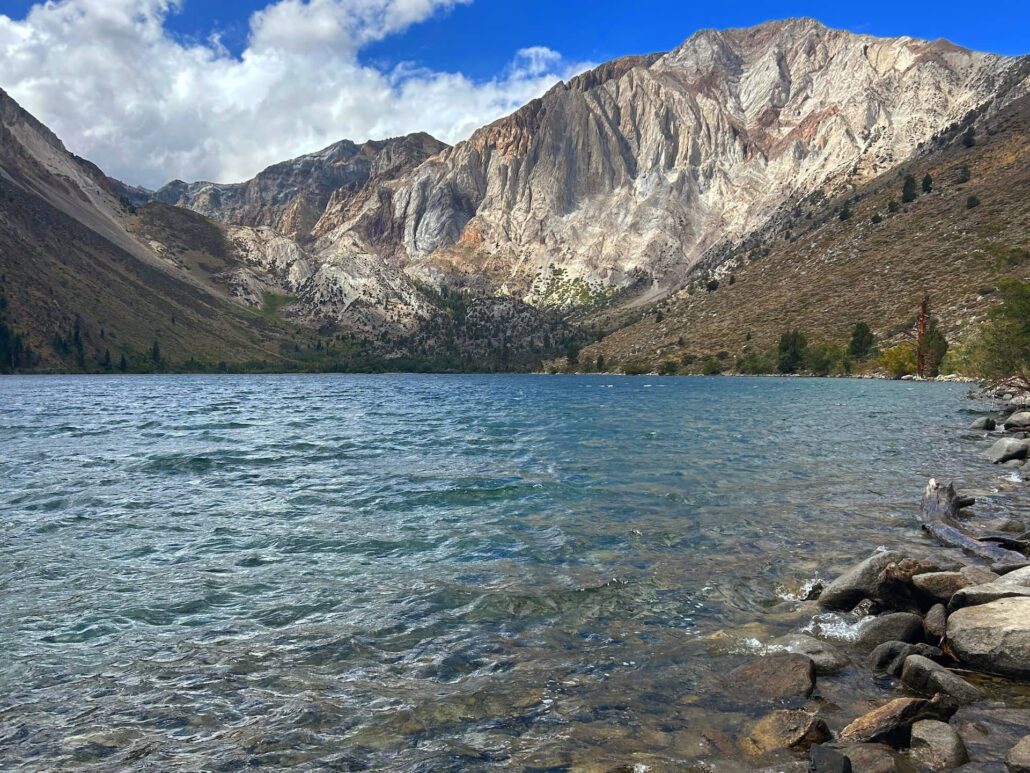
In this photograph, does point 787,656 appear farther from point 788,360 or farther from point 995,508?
point 788,360

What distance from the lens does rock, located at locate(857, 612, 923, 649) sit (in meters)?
12.5

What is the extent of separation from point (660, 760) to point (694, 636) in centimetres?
475

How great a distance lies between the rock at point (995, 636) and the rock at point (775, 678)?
264cm

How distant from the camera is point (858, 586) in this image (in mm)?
14555

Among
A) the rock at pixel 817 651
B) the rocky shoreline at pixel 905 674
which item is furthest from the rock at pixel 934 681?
the rock at pixel 817 651

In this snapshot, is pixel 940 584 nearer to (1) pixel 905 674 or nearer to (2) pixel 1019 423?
(1) pixel 905 674

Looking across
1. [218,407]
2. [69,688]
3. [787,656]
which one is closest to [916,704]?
[787,656]

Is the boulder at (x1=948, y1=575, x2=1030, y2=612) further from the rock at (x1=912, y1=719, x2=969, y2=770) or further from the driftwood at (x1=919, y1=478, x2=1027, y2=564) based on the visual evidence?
the driftwood at (x1=919, y1=478, x2=1027, y2=564)

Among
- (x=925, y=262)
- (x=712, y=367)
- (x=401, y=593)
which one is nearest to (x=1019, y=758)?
(x=401, y=593)

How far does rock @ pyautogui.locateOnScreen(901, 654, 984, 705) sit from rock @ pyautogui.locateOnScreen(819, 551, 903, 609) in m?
3.46

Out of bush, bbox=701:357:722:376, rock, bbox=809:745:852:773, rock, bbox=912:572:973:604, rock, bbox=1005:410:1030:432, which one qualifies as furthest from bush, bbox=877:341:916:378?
rock, bbox=809:745:852:773

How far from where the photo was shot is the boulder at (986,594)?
12.3m

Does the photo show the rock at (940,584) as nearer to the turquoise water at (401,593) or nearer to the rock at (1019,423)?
the turquoise water at (401,593)

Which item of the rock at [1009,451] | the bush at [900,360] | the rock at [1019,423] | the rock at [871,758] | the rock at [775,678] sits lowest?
the rock at [775,678]
